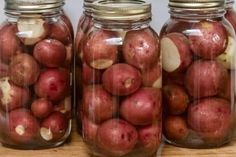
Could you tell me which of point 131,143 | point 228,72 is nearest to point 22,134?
point 131,143

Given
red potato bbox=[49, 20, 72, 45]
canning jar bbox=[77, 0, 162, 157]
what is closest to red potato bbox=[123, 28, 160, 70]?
canning jar bbox=[77, 0, 162, 157]

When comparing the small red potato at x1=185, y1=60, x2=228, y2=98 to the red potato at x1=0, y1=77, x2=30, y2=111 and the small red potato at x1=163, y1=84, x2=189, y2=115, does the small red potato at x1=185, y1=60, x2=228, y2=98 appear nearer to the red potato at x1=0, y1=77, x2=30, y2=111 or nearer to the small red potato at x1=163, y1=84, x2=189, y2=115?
the small red potato at x1=163, y1=84, x2=189, y2=115

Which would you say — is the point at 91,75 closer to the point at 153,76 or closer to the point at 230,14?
the point at 153,76

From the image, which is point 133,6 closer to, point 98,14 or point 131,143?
point 98,14

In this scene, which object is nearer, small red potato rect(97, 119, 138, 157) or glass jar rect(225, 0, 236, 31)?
small red potato rect(97, 119, 138, 157)

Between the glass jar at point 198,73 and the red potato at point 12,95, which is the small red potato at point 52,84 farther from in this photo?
the glass jar at point 198,73

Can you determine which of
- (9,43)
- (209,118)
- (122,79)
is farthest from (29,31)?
(209,118)
